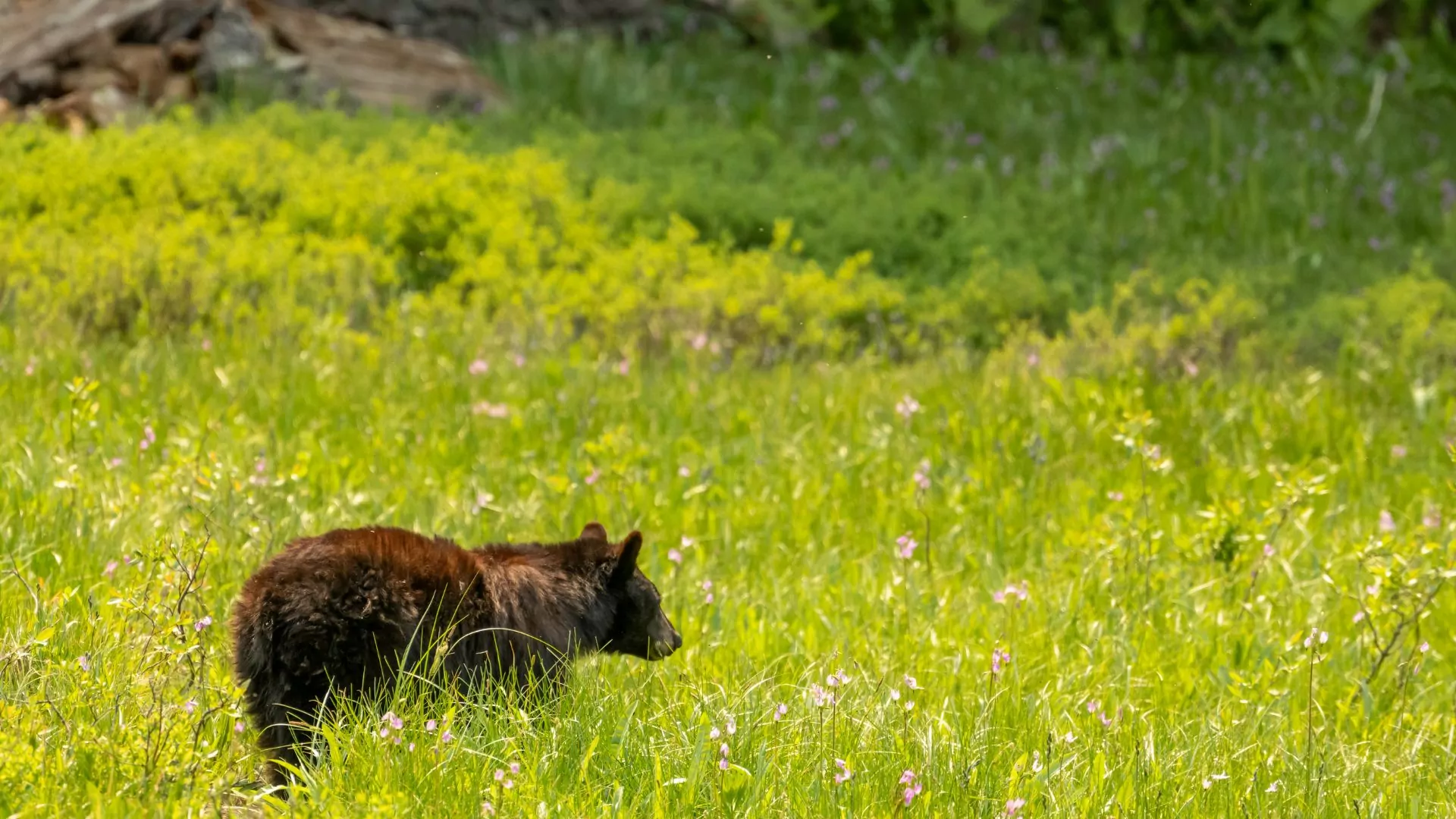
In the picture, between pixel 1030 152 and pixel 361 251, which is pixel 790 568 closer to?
pixel 361 251

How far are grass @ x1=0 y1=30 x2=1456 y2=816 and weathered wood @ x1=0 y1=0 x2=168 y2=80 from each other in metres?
1.82

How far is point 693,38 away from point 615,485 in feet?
33.1

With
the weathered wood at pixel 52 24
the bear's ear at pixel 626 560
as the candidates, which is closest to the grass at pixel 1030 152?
the weathered wood at pixel 52 24

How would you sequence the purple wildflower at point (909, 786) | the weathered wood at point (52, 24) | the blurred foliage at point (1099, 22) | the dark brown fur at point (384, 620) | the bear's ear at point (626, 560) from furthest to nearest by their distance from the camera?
the blurred foliage at point (1099, 22) → the weathered wood at point (52, 24) → the bear's ear at point (626, 560) → the dark brown fur at point (384, 620) → the purple wildflower at point (909, 786)

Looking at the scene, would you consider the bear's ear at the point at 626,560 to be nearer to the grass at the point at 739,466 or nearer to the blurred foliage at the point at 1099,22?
the grass at the point at 739,466

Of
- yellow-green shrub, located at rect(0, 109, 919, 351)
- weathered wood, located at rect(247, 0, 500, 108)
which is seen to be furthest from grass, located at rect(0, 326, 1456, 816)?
weathered wood, located at rect(247, 0, 500, 108)

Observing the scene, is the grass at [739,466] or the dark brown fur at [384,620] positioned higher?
the dark brown fur at [384,620]

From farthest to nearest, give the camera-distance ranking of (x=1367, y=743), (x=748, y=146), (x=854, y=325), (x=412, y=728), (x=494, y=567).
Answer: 1. (x=748, y=146)
2. (x=854, y=325)
3. (x=1367, y=743)
4. (x=494, y=567)
5. (x=412, y=728)

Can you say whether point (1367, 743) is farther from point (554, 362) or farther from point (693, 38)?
point (693, 38)

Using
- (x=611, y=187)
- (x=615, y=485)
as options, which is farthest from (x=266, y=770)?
(x=611, y=187)

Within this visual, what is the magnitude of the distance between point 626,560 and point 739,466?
2582 mm

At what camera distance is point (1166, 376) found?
8.45 m

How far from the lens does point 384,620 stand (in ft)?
11.9

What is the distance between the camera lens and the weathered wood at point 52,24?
1195 centimetres
